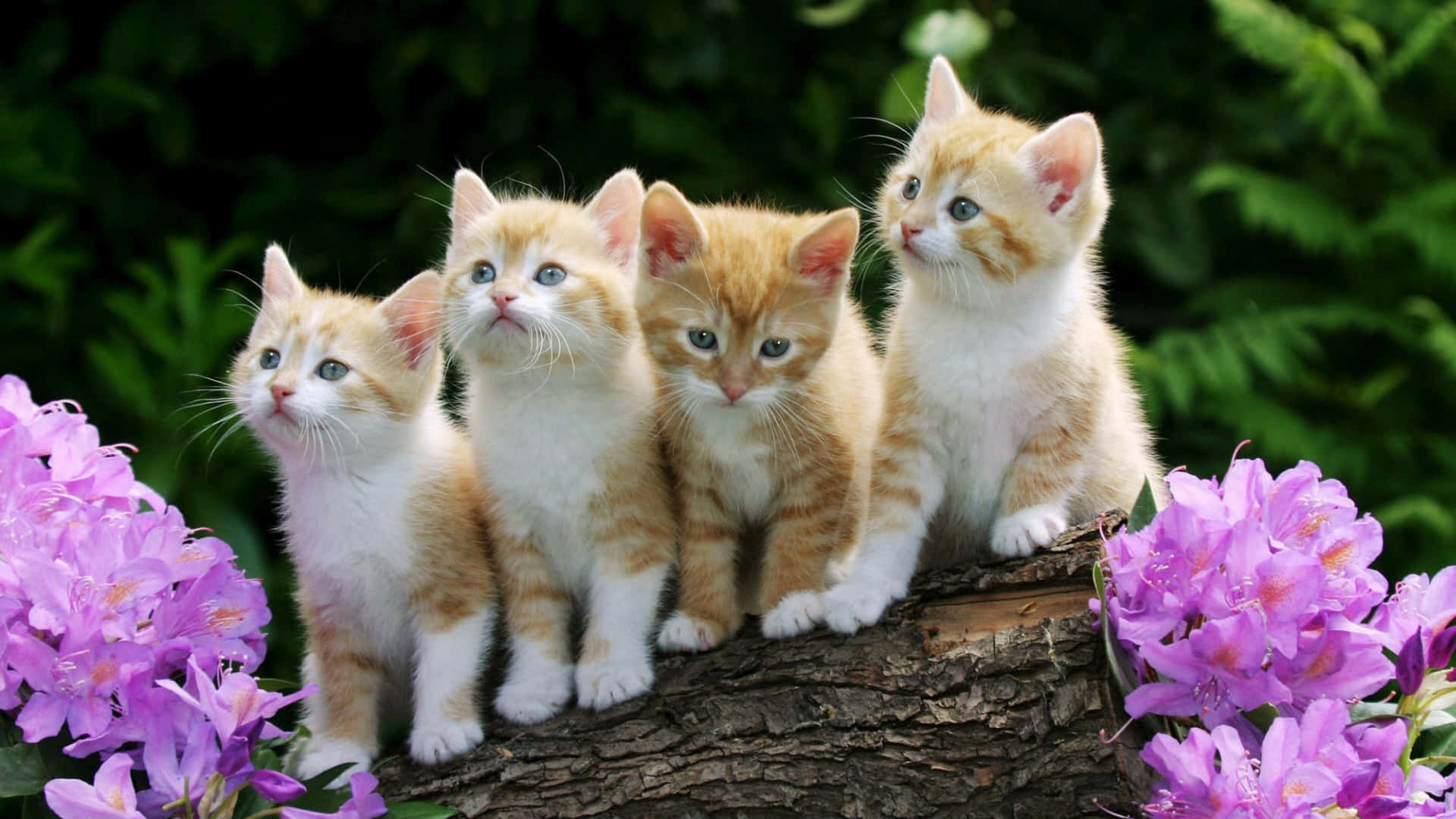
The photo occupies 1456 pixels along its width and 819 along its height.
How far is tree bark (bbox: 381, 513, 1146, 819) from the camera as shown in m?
1.77

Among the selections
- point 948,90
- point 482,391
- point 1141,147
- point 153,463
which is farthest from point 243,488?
point 1141,147

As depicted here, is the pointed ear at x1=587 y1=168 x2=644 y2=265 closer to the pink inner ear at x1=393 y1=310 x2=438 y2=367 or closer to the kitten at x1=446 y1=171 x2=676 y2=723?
the kitten at x1=446 y1=171 x2=676 y2=723

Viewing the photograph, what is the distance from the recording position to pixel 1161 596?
1686 millimetres

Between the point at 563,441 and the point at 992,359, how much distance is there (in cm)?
70

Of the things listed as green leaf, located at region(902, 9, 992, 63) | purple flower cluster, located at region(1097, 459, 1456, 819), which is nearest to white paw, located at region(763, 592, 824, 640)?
purple flower cluster, located at region(1097, 459, 1456, 819)

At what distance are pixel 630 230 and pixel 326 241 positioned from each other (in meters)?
2.15

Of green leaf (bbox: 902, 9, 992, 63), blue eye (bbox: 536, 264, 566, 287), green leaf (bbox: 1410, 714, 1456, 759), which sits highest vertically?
green leaf (bbox: 902, 9, 992, 63)

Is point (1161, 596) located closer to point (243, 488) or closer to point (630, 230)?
point (630, 230)

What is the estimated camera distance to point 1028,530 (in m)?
1.94

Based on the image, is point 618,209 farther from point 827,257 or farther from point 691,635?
point 691,635

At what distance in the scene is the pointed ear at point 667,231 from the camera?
1.96 metres

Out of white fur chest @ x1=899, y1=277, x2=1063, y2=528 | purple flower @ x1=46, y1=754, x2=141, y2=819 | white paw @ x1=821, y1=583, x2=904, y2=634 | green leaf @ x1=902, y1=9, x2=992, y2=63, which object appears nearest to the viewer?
purple flower @ x1=46, y1=754, x2=141, y2=819

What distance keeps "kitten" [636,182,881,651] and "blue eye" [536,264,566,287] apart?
132 mm

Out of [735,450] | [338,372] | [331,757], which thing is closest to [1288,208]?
[735,450]
